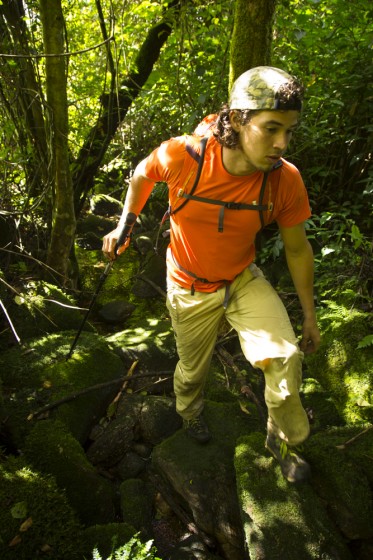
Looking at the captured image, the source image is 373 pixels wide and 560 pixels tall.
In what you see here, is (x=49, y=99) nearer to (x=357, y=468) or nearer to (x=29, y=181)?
(x=29, y=181)

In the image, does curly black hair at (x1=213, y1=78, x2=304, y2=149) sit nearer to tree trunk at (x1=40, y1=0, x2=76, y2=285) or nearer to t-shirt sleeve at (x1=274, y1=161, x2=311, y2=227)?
t-shirt sleeve at (x1=274, y1=161, x2=311, y2=227)

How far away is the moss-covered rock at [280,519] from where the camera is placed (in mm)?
2451

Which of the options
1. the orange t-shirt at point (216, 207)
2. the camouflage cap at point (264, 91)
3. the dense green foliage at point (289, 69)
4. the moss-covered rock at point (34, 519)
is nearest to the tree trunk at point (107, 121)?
the dense green foliage at point (289, 69)

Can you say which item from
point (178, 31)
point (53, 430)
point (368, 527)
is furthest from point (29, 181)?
point (368, 527)

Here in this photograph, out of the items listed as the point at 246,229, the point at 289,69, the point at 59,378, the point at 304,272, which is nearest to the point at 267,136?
the point at 246,229

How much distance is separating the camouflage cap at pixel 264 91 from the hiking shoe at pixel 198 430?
241 cm

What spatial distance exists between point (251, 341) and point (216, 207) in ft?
2.82

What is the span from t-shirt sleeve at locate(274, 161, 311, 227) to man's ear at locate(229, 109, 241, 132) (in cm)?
37

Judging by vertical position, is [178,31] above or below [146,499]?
above

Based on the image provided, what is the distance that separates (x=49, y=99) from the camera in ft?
15.5

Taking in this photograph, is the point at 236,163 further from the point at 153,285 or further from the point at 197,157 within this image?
the point at 153,285

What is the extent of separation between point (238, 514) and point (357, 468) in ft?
2.95

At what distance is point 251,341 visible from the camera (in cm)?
254

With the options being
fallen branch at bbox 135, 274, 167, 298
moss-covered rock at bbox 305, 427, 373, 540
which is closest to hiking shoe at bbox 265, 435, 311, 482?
moss-covered rock at bbox 305, 427, 373, 540
